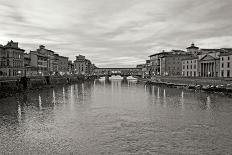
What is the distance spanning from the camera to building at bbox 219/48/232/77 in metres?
97.8

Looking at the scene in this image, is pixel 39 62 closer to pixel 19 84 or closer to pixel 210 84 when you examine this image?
pixel 19 84

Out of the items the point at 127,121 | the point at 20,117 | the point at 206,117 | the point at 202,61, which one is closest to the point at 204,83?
the point at 202,61

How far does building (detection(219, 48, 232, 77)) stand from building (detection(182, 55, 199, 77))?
2271cm

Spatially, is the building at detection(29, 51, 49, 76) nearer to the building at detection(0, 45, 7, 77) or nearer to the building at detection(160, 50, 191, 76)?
the building at detection(0, 45, 7, 77)

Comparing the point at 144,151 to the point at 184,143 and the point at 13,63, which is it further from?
the point at 13,63

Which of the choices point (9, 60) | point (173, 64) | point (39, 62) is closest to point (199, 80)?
point (173, 64)

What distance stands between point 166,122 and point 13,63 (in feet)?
281

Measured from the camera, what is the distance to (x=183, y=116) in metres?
39.5

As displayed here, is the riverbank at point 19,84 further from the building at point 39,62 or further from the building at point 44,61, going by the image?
the building at point 44,61

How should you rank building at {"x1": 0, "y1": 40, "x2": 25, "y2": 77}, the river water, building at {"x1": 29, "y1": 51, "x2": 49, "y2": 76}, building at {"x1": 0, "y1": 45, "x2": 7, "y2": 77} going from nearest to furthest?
Answer: the river water → building at {"x1": 0, "y1": 45, "x2": 7, "y2": 77} → building at {"x1": 0, "y1": 40, "x2": 25, "y2": 77} → building at {"x1": 29, "y1": 51, "x2": 49, "y2": 76}

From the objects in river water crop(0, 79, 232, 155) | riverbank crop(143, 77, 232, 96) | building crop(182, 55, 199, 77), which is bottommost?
river water crop(0, 79, 232, 155)

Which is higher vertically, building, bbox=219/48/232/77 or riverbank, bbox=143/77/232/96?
building, bbox=219/48/232/77

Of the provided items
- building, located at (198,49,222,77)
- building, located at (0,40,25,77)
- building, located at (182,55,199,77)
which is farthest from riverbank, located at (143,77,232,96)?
building, located at (0,40,25,77)

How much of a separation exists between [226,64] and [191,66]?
106 ft
